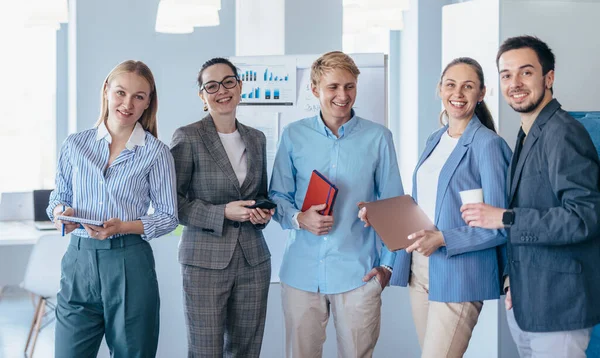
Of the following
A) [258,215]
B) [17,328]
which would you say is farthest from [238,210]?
[17,328]

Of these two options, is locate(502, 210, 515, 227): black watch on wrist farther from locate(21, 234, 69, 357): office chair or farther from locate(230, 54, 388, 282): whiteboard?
locate(21, 234, 69, 357): office chair

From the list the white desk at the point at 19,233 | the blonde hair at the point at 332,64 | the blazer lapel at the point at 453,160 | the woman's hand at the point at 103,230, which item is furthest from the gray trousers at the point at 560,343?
the white desk at the point at 19,233

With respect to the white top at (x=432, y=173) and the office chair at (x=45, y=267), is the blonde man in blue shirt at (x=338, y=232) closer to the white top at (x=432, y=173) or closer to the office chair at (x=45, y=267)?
the white top at (x=432, y=173)

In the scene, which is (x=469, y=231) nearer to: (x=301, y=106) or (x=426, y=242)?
(x=426, y=242)

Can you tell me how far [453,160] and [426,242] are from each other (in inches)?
12.5

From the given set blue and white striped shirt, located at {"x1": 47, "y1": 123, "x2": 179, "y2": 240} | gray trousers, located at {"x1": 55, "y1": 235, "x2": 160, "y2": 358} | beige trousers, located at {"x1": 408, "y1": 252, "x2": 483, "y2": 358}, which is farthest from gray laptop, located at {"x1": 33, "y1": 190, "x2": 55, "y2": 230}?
beige trousers, located at {"x1": 408, "y1": 252, "x2": 483, "y2": 358}

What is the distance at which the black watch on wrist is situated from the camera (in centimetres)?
217

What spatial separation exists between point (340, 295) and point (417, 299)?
0.32 meters

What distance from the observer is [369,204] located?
2529mm

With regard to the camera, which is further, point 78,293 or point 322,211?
point 322,211

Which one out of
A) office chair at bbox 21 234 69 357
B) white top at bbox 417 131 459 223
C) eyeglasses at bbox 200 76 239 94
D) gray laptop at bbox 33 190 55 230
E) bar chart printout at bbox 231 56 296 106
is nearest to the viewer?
white top at bbox 417 131 459 223

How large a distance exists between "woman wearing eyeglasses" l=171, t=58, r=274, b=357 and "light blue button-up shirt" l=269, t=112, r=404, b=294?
12cm

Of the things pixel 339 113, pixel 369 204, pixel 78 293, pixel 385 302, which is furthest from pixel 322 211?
pixel 385 302

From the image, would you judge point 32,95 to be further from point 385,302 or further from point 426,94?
point 385,302
